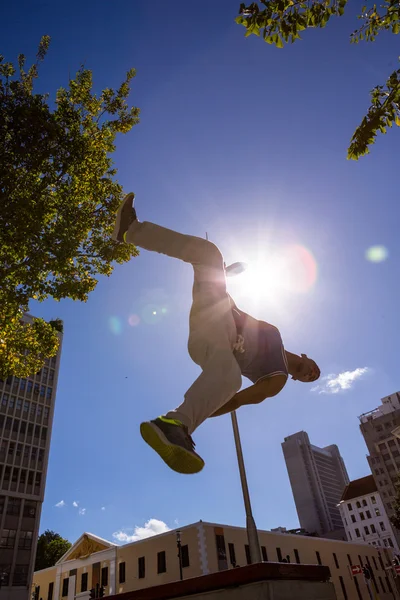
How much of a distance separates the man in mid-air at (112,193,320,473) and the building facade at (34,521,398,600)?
108ft

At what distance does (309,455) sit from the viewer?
497 feet

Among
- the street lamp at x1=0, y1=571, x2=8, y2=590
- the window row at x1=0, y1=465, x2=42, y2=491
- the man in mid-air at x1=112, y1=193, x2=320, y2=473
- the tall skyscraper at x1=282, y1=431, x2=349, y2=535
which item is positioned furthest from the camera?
the tall skyscraper at x1=282, y1=431, x2=349, y2=535

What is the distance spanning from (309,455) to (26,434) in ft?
416

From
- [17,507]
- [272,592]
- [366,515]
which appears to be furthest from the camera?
[366,515]

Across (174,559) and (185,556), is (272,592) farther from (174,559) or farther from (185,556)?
(174,559)

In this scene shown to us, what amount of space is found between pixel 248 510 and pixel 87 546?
4671 centimetres

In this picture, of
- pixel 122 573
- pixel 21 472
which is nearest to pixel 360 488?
pixel 122 573

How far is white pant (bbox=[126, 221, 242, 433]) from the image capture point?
8.71 feet

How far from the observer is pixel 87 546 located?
43062mm

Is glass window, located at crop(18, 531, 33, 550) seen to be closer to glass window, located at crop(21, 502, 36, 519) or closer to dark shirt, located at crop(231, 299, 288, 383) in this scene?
glass window, located at crop(21, 502, 36, 519)

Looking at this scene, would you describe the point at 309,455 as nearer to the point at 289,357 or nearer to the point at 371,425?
the point at 371,425

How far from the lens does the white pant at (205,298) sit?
265cm

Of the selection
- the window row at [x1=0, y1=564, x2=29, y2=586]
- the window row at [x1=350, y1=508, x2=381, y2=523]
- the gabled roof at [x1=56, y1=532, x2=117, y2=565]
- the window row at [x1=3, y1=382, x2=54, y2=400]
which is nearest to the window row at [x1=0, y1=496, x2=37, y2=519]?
the window row at [x1=0, y1=564, x2=29, y2=586]

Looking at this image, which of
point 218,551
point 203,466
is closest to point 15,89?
point 203,466
